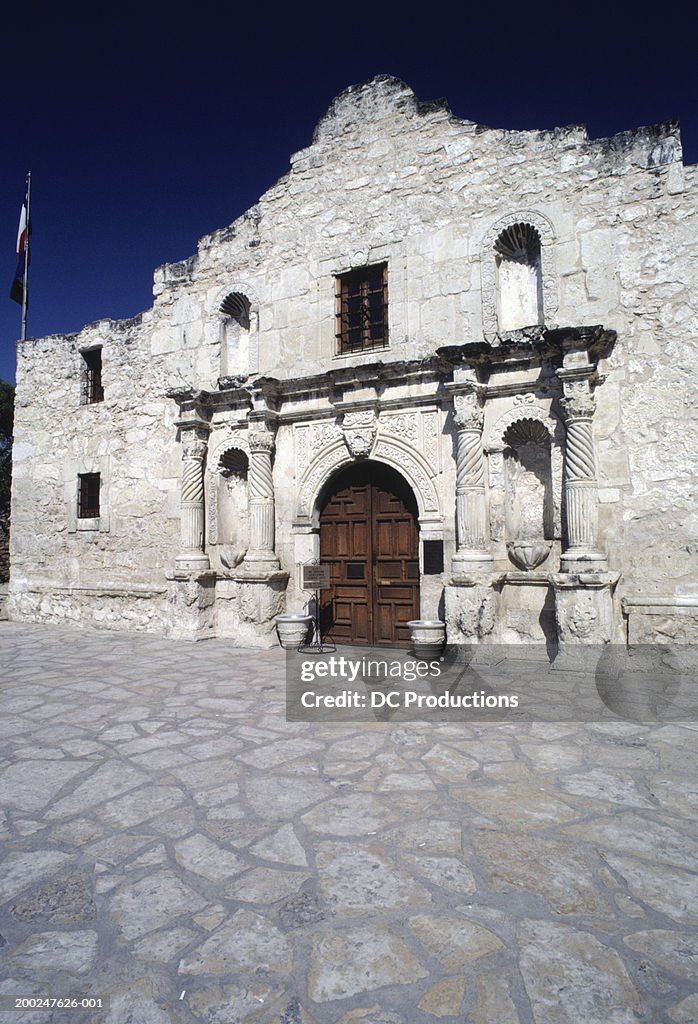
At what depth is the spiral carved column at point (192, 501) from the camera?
28.5ft

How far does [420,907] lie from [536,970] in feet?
1.60

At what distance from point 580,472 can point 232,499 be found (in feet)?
16.5

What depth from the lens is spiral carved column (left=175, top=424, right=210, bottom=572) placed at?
342 inches

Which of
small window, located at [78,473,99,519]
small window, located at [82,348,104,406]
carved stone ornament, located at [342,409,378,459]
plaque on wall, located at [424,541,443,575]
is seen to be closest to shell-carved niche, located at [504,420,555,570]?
plaque on wall, located at [424,541,443,575]

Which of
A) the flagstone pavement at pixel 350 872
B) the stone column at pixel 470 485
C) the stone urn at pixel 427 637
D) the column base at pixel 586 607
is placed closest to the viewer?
the flagstone pavement at pixel 350 872

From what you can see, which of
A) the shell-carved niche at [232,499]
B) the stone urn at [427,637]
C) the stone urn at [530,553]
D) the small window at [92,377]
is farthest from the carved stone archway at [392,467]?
the small window at [92,377]

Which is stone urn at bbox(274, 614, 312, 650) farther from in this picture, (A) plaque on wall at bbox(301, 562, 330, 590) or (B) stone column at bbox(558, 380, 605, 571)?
(B) stone column at bbox(558, 380, 605, 571)

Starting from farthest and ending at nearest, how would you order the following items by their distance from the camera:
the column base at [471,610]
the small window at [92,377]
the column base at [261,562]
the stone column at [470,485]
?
the small window at [92,377] < the column base at [261,562] < the stone column at [470,485] < the column base at [471,610]

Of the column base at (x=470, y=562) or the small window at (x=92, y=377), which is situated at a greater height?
the small window at (x=92, y=377)

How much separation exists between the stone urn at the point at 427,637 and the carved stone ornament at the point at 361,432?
2503 millimetres

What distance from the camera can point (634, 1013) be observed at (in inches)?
68.5

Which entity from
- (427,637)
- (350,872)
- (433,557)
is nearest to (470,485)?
(433,557)

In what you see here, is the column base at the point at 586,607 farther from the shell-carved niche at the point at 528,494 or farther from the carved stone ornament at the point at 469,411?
the carved stone ornament at the point at 469,411

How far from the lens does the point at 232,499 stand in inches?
357
